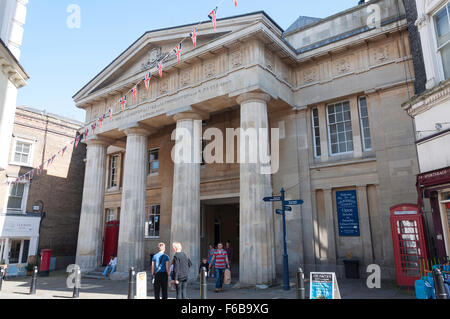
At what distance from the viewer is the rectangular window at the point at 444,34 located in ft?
29.9

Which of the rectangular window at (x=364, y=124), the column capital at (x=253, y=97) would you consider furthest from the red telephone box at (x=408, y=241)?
the column capital at (x=253, y=97)

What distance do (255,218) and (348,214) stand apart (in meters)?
4.21

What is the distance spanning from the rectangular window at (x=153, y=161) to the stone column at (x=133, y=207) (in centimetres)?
396

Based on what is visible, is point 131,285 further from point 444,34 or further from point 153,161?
point 153,161

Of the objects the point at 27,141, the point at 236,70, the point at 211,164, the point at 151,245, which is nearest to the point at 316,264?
the point at 211,164

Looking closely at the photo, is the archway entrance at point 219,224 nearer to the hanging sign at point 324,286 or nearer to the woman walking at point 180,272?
the woman walking at point 180,272

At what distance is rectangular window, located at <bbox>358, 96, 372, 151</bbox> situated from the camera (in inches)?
539

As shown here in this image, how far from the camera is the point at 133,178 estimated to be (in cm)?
1647

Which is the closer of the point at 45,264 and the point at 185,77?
the point at 185,77

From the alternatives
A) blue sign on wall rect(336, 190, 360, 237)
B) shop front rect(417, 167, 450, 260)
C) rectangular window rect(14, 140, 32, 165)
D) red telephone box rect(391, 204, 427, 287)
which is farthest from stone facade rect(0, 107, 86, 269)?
shop front rect(417, 167, 450, 260)

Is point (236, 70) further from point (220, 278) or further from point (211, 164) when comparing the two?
point (220, 278)

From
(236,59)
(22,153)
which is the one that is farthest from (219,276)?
(22,153)

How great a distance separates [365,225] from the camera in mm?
12883

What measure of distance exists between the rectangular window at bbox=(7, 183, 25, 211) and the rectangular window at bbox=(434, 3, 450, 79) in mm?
23615
